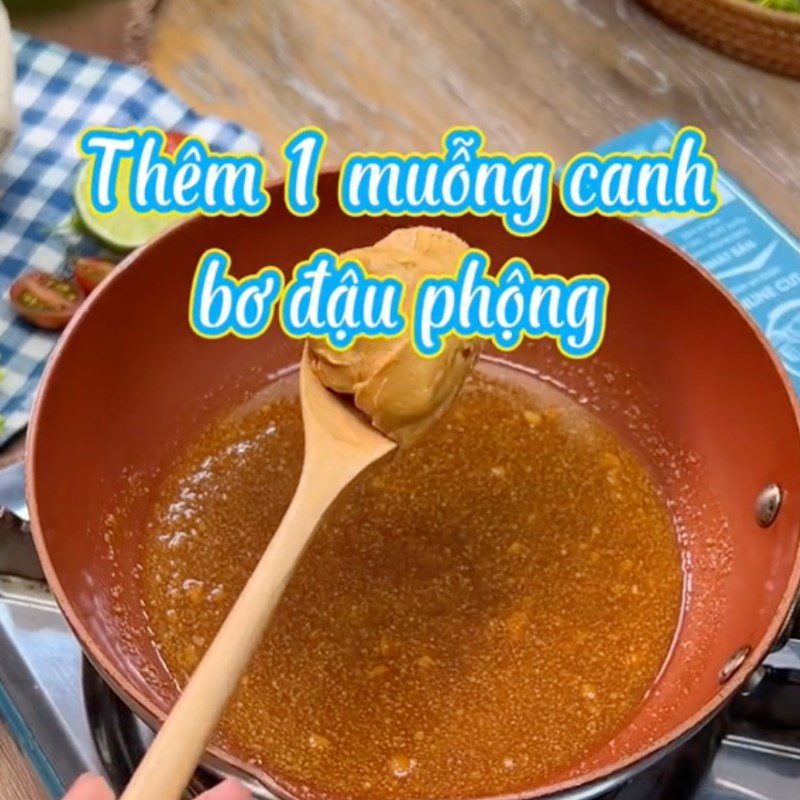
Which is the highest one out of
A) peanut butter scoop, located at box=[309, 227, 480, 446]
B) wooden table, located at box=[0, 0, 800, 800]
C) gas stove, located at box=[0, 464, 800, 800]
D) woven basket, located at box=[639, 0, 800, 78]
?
woven basket, located at box=[639, 0, 800, 78]

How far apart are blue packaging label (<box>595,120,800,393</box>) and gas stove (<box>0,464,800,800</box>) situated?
369 millimetres

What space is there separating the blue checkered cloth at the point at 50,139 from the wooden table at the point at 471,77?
4 cm

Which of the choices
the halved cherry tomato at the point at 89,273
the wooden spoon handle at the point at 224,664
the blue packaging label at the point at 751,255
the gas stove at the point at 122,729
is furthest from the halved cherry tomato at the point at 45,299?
the blue packaging label at the point at 751,255

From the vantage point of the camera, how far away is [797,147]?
46.8 inches

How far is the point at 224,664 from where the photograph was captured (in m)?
0.59

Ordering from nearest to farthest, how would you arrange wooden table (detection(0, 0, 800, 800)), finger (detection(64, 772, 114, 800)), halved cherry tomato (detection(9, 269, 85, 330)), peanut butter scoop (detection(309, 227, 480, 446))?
finger (detection(64, 772, 114, 800)) < peanut butter scoop (detection(309, 227, 480, 446)) < halved cherry tomato (detection(9, 269, 85, 330)) < wooden table (detection(0, 0, 800, 800))

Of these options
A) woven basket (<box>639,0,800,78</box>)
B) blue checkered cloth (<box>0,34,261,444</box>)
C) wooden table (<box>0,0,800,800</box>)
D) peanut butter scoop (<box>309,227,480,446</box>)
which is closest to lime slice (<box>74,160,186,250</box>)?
blue checkered cloth (<box>0,34,261,444</box>)

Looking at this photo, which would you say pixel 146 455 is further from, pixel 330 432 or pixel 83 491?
pixel 330 432

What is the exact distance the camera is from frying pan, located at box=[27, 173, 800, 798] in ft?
2.39

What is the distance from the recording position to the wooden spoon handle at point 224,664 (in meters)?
0.53

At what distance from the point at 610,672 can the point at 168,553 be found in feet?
1.14

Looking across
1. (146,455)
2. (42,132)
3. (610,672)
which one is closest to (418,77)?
(42,132)

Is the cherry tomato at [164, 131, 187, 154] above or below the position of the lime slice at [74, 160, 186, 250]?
above

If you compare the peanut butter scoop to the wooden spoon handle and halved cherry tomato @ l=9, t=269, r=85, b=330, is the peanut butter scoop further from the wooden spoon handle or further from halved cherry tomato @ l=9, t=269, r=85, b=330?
halved cherry tomato @ l=9, t=269, r=85, b=330
